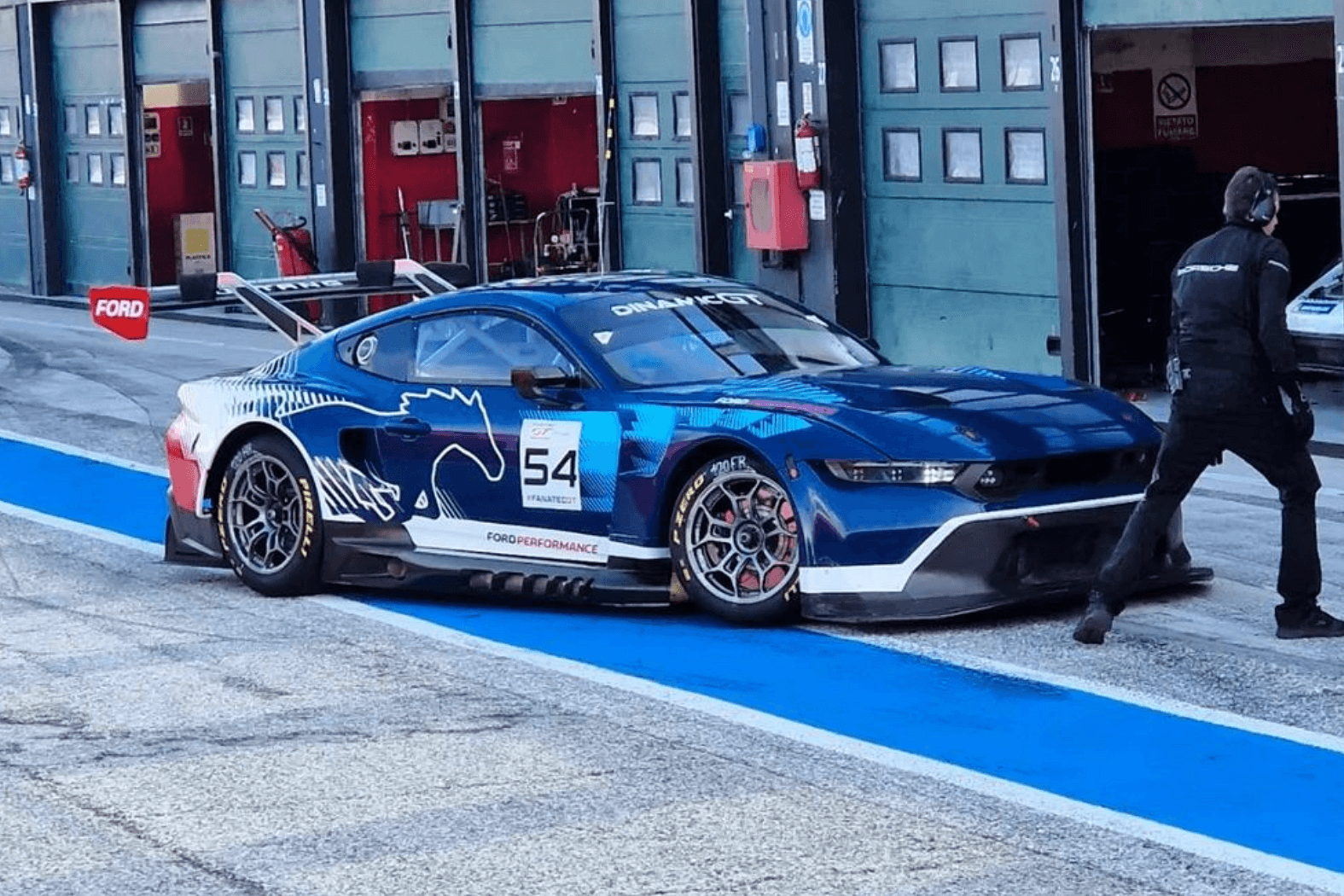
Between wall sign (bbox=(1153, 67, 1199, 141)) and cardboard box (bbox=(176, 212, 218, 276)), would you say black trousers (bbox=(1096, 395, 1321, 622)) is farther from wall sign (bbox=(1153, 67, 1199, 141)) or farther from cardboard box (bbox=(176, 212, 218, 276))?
cardboard box (bbox=(176, 212, 218, 276))

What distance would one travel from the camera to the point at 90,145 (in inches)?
1315

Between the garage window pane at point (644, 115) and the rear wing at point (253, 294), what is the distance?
31.7 ft

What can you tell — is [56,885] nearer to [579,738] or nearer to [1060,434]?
[579,738]

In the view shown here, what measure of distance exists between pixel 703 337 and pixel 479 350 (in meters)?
0.95

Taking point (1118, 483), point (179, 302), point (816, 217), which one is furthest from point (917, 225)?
point (1118, 483)

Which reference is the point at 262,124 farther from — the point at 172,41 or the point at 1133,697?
the point at 1133,697

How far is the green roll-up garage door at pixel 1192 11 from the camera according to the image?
A: 1647 centimetres

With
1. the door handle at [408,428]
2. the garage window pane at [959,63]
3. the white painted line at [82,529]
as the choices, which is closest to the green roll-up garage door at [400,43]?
the garage window pane at [959,63]

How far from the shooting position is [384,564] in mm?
11516

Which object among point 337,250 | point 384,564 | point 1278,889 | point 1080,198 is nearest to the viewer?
point 1278,889

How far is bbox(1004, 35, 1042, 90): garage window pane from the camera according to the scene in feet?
62.2

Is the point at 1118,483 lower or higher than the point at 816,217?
lower

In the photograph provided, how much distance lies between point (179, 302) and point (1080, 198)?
7.64 meters

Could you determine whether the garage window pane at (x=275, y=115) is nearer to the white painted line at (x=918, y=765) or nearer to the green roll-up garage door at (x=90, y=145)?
the green roll-up garage door at (x=90, y=145)
